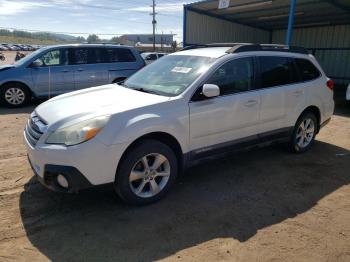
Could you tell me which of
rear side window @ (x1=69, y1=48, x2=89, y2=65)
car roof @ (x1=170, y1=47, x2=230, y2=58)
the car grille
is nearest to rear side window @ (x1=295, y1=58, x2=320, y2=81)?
car roof @ (x1=170, y1=47, x2=230, y2=58)

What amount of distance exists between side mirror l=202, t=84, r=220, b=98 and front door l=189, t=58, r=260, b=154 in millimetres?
125

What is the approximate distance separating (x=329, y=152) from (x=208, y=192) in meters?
2.84

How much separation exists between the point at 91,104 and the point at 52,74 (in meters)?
6.03

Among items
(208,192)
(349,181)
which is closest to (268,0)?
(349,181)

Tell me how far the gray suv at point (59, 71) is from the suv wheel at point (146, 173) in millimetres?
6444

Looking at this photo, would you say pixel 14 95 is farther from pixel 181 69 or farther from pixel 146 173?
pixel 146 173

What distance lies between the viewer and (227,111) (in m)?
4.19

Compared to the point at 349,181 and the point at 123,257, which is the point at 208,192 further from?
the point at 349,181

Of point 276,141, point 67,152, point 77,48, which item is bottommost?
point 276,141

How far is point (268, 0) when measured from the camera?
13.1m

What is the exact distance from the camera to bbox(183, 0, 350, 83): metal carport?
14.3 m

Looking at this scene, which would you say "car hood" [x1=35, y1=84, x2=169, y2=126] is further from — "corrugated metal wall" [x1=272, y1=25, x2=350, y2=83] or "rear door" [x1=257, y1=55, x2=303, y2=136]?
"corrugated metal wall" [x1=272, y1=25, x2=350, y2=83]

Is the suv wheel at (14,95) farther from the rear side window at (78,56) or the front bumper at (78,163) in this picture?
the front bumper at (78,163)

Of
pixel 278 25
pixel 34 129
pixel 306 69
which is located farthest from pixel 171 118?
pixel 278 25
